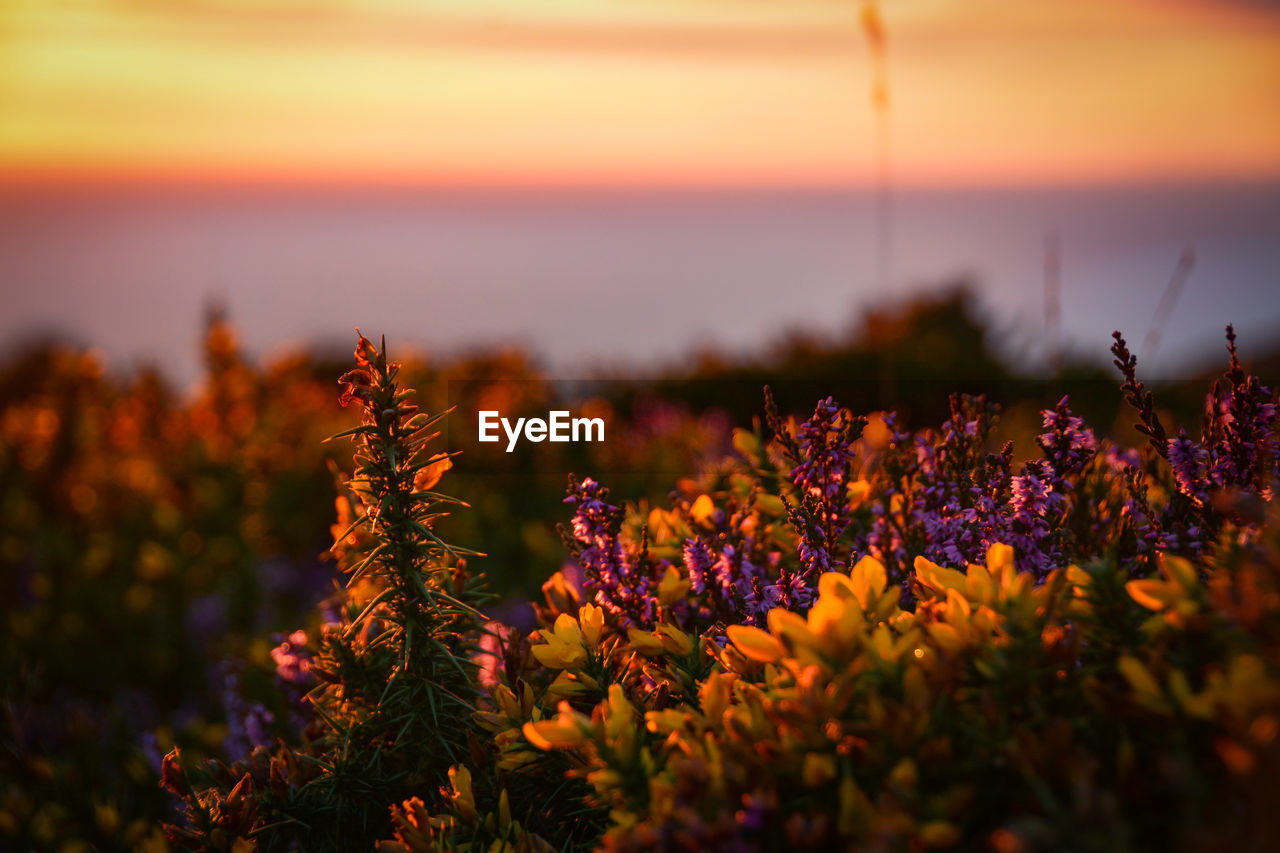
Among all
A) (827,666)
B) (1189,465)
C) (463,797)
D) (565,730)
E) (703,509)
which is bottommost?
(463,797)

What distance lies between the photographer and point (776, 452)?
2.72m

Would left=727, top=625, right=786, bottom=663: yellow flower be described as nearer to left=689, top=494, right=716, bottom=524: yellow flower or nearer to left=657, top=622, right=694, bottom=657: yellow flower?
left=657, top=622, right=694, bottom=657: yellow flower

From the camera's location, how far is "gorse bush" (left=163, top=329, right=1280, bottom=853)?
1.29 metres

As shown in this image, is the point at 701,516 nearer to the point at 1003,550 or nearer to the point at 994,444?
the point at 1003,550

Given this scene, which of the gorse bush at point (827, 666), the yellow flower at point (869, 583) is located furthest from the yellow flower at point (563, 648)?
the yellow flower at point (869, 583)

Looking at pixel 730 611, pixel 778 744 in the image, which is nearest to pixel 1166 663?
pixel 778 744

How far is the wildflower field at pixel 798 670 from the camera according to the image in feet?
4.26

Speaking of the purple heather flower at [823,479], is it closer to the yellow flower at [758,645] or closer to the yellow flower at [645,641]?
the yellow flower at [645,641]

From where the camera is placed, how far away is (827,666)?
4.80 ft

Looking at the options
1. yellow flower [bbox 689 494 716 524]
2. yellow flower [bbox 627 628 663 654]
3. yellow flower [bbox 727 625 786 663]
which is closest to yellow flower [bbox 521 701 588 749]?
yellow flower [bbox 727 625 786 663]

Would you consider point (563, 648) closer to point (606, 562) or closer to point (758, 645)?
A: point (606, 562)

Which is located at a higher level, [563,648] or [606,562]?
[606,562]

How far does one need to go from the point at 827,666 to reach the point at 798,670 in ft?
0.18

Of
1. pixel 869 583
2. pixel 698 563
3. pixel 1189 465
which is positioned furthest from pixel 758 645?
pixel 1189 465
